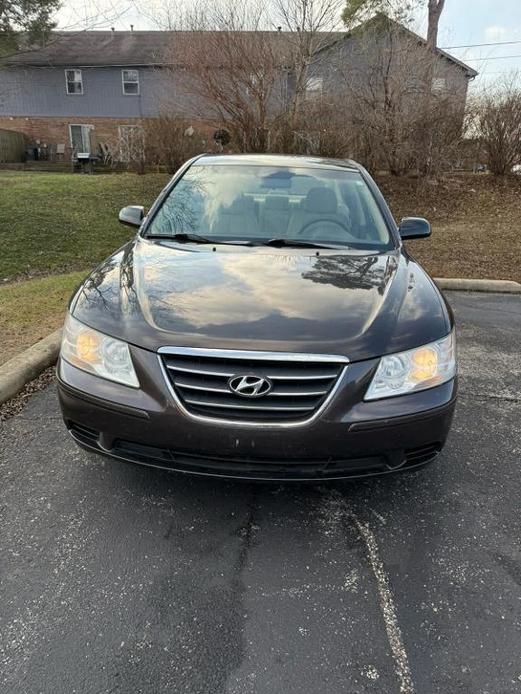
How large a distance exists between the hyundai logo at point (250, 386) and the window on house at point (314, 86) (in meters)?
12.8

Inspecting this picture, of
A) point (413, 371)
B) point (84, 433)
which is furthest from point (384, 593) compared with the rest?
point (84, 433)

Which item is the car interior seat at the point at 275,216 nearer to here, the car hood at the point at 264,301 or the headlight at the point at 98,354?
the car hood at the point at 264,301

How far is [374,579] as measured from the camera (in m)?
2.19

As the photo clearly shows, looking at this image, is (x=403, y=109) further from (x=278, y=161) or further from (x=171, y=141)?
(x=278, y=161)

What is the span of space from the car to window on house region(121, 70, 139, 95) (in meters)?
28.5

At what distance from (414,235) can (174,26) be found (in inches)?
470

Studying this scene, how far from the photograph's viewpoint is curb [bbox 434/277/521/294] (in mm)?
7016

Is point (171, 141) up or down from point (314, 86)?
down

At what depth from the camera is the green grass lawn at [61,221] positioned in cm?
763

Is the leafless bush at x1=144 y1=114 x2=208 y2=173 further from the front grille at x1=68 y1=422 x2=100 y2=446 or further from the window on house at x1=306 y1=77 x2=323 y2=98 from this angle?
the front grille at x1=68 y1=422 x2=100 y2=446

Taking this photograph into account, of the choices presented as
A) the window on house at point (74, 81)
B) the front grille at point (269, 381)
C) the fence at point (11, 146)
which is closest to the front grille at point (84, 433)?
the front grille at point (269, 381)

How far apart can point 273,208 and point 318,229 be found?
14.9 inches

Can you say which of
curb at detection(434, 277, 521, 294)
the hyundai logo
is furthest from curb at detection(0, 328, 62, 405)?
curb at detection(434, 277, 521, 294)

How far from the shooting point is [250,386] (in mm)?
2139
